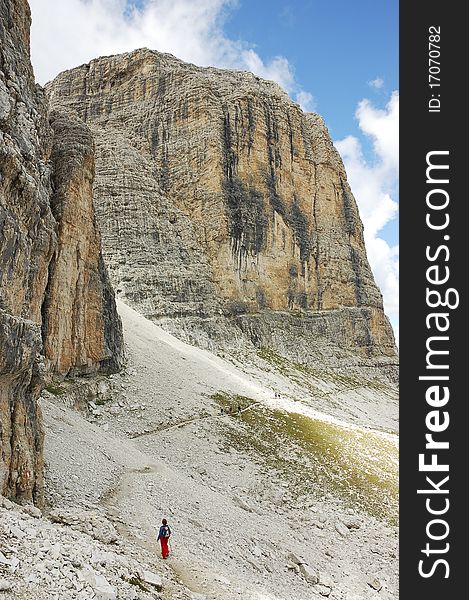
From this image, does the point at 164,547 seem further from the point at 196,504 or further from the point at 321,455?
the point at 321,455

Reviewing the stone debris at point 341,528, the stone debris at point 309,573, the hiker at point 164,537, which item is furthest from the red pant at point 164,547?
the stone debris at point 341,528

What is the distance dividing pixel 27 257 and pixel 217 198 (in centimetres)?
6324

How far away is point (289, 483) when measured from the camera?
25.6m

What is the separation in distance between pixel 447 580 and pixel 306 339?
69.9m

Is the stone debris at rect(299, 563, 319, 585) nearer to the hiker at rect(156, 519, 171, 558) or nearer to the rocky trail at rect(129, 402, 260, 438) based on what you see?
the hiker at rect(156, 519, 171, 558)

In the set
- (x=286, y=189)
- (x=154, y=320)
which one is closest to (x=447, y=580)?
(x=154, y=320)

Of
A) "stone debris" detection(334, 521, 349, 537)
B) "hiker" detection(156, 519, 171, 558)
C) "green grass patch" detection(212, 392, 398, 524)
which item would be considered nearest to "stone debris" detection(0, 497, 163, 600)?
"hiker" detection(156, 519, 171, 558)

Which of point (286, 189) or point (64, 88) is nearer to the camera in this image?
point (286, 189)

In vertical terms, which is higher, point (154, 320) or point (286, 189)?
point (286, 189)

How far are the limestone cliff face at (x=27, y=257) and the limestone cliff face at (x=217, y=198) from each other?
118 ft

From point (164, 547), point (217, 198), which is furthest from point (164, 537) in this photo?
point (217, 198)

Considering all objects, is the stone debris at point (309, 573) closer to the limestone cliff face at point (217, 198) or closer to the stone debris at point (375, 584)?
the stone debris at point (375, 584)

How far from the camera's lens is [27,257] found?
17984mm

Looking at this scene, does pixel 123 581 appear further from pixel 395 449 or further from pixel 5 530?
pixel 395 449
